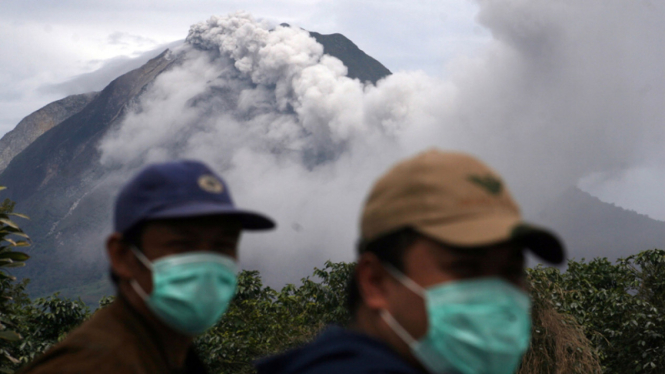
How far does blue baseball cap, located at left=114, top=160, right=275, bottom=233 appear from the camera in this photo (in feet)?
6.20

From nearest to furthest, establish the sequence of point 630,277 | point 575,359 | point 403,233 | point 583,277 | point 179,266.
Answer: point 403,233 < point 179,266 < point 575,359 < point 630,277 < point 583,277

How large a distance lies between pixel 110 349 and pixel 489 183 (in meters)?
1.10

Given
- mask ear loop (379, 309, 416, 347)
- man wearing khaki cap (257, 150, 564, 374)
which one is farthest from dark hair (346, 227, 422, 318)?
mask ear loop (379, 309, 416, 347)

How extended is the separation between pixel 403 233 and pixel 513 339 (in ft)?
1.11

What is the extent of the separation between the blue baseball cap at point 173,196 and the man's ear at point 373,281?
569 mm

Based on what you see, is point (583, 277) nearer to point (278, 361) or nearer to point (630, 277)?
point (630, 277)

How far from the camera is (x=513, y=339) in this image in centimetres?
141

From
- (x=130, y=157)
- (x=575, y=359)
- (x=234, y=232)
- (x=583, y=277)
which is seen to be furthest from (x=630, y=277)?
(x=130, y=157)

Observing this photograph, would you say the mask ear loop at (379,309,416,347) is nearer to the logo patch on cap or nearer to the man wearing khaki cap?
the man wearing khaki cap

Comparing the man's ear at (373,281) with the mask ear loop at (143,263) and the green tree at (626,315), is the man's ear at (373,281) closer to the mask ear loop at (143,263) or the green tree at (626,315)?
the mask ear loop at (143,263)

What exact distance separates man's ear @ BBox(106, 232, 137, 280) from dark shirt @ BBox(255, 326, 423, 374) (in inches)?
32.0

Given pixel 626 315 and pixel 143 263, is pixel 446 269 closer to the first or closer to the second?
pixel 143 263

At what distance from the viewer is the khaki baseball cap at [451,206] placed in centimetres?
132

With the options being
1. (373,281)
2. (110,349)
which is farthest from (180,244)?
(373,281)
